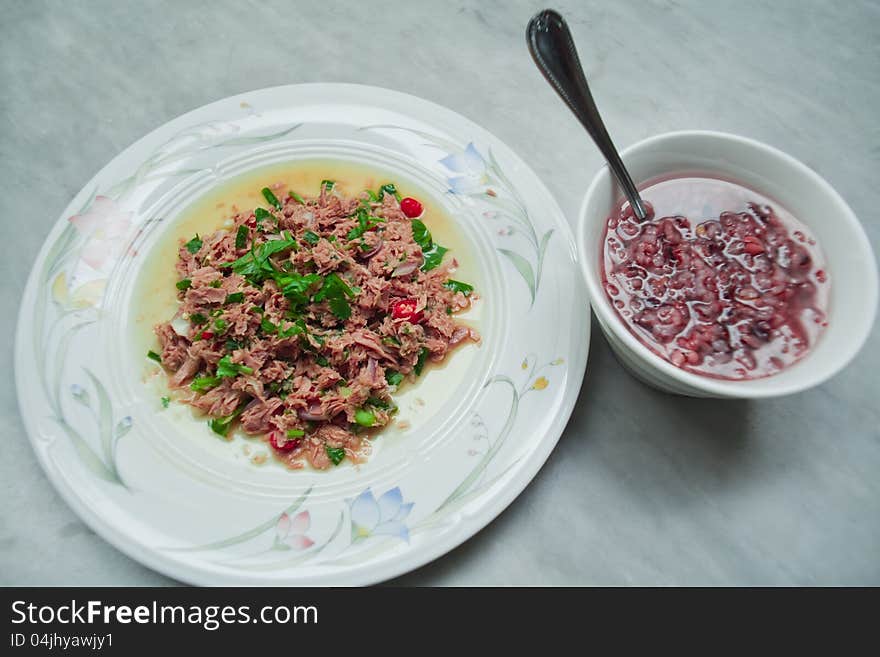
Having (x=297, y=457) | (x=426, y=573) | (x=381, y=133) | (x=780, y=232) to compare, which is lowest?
(x=426, y=573)

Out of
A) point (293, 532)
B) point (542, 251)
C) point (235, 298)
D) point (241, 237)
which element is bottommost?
point (293, 532)

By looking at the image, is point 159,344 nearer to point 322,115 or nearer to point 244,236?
point 244,236

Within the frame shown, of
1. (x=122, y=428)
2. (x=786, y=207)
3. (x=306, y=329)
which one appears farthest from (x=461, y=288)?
(x=122, y=428)

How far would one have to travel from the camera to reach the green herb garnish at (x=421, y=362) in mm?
2528

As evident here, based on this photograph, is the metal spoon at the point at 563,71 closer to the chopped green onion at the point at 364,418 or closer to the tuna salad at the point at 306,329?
the tuna salad at the point at 306,329

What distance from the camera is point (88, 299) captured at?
2.55 metres

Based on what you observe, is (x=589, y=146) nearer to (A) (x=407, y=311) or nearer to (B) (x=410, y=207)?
(B) (x=410, y=207)

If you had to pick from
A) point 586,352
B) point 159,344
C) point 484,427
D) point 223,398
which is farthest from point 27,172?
point 586,352

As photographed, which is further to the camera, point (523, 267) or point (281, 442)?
point (523, 267)

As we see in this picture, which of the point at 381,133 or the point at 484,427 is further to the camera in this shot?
the point at 381,133

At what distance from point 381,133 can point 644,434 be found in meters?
1.67

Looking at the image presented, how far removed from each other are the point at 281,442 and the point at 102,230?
3.82 ft

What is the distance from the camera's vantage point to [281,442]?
2387mm

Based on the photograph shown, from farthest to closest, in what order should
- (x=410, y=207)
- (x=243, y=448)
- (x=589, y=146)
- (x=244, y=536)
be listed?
1. (x=589, y=146)
2. (x=410, y=207)
3. (x=243, y=448)
4. (x=244, y=536)
